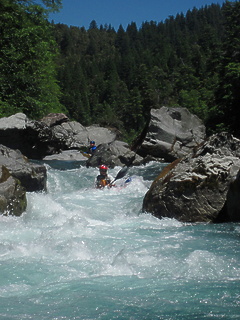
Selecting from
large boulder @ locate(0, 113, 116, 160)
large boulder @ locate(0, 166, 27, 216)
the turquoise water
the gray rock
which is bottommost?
the turquoise water

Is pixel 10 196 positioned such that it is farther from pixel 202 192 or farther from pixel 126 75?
pixel 126 75

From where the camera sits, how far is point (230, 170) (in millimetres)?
7184

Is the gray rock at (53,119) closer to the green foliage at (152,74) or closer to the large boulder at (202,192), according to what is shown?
the green foliage at (152,74)

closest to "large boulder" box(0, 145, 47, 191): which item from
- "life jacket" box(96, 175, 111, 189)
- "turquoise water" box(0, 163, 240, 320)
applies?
"turquoise water" box(0, 163, 240, 320)

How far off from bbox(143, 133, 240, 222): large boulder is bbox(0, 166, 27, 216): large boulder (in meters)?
2.48

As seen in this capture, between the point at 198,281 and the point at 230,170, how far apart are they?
3.42 metres

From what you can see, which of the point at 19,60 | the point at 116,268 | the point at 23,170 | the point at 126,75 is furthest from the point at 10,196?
the point at 126,75

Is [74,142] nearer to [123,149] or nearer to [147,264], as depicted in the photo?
[123,149]

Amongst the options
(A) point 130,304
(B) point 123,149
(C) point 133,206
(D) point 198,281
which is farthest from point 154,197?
(B) point 123,149

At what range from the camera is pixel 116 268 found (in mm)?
4594

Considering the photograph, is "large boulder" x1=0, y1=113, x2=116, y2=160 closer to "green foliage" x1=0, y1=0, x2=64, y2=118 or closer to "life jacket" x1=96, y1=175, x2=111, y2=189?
Result: "green foliage" x1=0, y1=0, x2=64, y2=118

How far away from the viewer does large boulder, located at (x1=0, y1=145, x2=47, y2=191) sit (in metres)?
8.61

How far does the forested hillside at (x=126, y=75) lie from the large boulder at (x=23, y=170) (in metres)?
9.87

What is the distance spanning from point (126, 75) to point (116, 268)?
77723 millimetres
